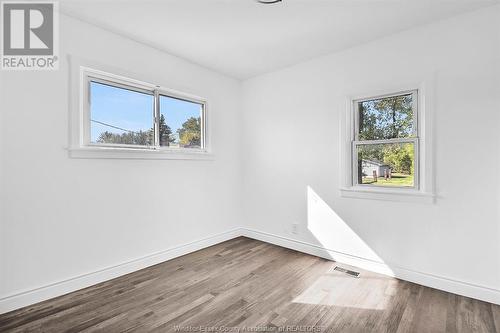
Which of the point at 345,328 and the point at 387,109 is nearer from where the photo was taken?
the point at 345,328

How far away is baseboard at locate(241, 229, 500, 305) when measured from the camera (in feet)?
7.51

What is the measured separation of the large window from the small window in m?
2.19

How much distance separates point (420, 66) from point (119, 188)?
3445 mm

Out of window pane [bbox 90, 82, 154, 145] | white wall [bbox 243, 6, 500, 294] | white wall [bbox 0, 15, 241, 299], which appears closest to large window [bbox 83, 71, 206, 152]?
window pane [bbox 90, 82, 154, 145]

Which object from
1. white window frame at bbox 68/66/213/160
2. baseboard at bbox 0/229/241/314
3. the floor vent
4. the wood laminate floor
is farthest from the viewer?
the floor vent

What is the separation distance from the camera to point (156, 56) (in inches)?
122

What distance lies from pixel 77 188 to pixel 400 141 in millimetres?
3414

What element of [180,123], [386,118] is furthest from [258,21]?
[386,118]

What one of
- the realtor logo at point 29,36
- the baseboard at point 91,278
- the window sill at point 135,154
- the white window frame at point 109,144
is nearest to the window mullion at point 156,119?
the white window frame at point 109,144

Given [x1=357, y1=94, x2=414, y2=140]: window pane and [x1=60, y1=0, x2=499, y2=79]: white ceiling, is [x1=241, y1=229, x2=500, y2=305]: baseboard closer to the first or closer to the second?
[x1=357, y1=94, x2=414, y2=140]: window pane

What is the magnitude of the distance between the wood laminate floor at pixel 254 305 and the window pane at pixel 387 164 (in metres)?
1.07

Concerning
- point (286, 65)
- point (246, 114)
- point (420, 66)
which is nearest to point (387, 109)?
point (420, 66)

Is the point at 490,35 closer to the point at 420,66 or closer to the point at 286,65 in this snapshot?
the point at 420,66

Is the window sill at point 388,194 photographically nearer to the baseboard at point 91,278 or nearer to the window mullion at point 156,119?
the baseboard at point 91,278
